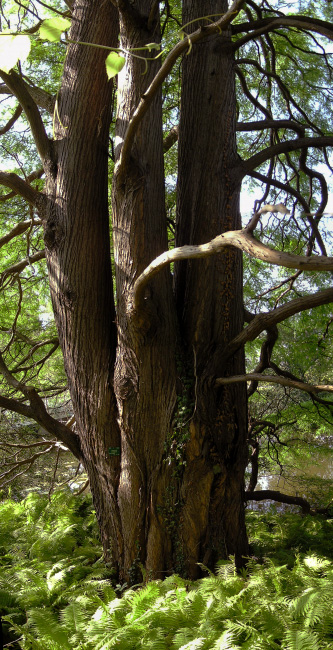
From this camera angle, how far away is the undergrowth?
2.58 meters

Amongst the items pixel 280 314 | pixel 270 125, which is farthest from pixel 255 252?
pixel 270 125

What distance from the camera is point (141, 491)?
3814mm

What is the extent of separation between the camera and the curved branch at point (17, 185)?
12.5 ft

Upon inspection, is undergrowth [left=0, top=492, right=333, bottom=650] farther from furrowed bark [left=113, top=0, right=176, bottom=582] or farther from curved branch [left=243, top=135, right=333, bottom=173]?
curved branch [left=243, top=135, right=333, bottom=173]

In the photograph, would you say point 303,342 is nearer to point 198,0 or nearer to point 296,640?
point 198,0

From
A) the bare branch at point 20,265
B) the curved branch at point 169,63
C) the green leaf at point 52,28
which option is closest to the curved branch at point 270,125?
the curved branch at point 169,63

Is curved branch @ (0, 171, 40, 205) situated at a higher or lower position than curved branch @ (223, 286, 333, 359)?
higher

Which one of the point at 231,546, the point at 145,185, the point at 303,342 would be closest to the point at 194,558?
the point at 231,546

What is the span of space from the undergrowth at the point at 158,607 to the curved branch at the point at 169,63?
2611 mm

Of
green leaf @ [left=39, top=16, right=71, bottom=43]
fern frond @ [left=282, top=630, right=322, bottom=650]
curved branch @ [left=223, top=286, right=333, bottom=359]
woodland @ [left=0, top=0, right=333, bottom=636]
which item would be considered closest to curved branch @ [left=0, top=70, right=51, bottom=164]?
woodland @ [left=0, top=0, right=333, bottom=636]

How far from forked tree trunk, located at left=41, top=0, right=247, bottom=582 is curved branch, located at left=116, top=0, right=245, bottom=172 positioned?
351mm

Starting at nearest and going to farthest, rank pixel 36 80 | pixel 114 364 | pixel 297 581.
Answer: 1. pixel 297 581
2. pixel 114 364
3. pixel 36 80

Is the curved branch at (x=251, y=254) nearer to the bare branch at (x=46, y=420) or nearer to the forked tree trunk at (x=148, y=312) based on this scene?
the forked tree trunk at (x=148, y=312)

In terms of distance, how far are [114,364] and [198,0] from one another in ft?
10.4
